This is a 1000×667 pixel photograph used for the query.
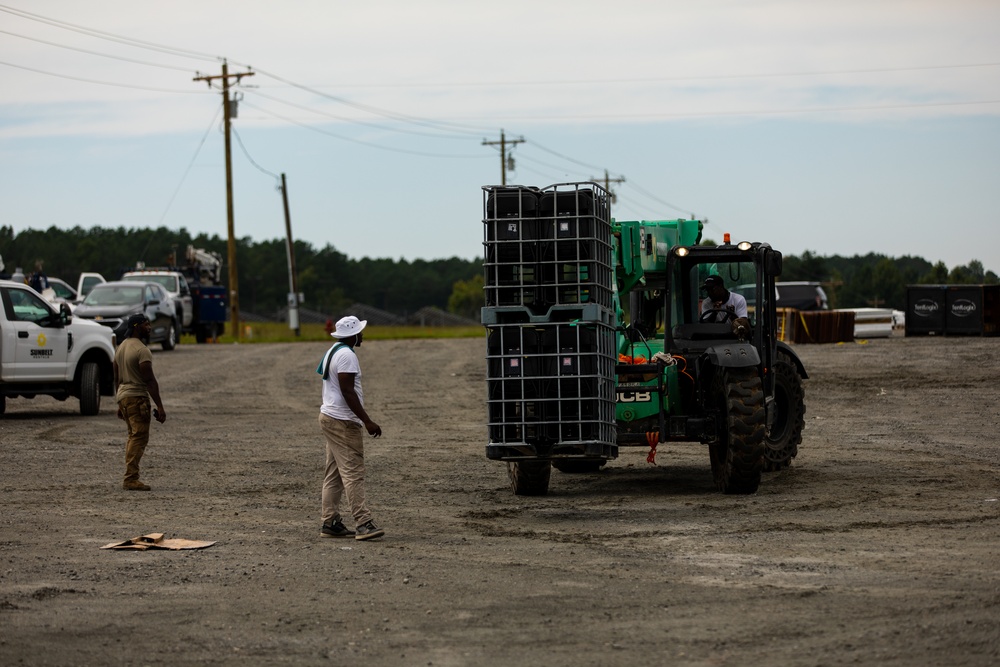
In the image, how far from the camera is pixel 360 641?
791 cm

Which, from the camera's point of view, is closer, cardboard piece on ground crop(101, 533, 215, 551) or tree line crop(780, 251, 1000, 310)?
cardboard piece on ground crop(101, 533, 215, 551)

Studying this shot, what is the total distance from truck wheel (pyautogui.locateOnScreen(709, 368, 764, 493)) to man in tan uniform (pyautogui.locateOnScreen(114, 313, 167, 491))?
20.2 ft

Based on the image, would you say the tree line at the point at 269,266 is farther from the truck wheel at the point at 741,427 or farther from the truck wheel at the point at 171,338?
the truck wheel at the point at 741,427

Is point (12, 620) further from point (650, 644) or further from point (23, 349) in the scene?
point (23, 349)

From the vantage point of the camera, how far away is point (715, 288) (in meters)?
14.4

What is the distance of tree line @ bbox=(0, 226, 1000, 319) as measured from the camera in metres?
108

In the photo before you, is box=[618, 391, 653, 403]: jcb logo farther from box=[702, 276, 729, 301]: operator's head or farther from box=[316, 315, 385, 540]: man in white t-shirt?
box=[316, 315, 385, 540]: man in white t-shirt

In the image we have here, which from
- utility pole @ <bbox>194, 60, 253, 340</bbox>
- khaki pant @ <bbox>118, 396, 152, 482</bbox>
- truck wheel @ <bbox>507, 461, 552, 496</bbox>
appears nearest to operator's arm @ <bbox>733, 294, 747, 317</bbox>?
truck wheel @ <bbox>507, 461, 552, 496</bbox>

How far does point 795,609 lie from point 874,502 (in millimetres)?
5114

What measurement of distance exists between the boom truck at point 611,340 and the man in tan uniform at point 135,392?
4.28 metres

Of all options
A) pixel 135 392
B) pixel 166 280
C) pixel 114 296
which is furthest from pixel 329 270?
pixel 135 392

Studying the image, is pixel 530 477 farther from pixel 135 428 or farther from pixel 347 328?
pixel 135 428

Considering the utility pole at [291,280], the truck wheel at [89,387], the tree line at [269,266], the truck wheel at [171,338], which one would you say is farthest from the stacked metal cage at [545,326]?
the tree line at [269,266]

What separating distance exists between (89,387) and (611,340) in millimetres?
13237
